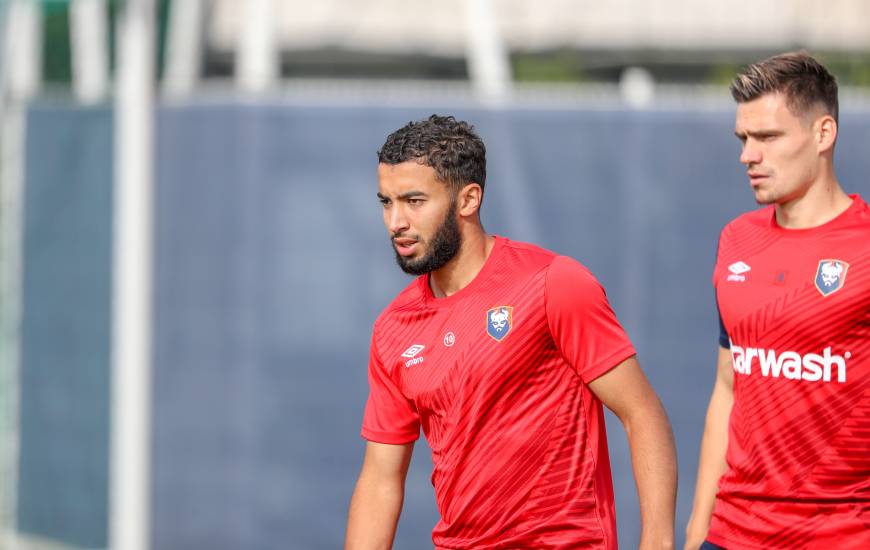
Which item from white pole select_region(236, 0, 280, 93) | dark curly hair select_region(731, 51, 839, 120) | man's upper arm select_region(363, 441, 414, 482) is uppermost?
white pole select_region(236, 0, 280, 93)

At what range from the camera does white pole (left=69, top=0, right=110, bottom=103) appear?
11.5 meters

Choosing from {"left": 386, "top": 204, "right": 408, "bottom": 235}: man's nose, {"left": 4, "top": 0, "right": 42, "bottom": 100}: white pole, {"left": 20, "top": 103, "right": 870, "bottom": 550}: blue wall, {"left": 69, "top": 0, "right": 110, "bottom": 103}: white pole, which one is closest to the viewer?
{"left": 386, "top": 204, "right": 408, "bottom": 235}: man's nose

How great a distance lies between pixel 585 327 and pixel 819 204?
1.03 meters

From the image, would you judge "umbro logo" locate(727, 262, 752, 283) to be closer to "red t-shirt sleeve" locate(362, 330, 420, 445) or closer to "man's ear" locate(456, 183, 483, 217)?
"man's ear" locate(456, 183, 483, 217)

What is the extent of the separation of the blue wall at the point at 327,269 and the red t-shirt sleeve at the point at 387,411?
11.3 feet

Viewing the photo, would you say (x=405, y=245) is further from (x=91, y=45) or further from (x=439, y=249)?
(x=91, y=45)

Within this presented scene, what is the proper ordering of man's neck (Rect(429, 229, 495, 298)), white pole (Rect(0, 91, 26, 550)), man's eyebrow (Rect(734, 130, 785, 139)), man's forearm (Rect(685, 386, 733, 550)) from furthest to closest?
white pole (Rect(0, 91, 26, 550)) < man's forearm (Rect(685, 386, 733, 550)) < man's eyebrow (Rect(734, 130, 785, 139)) < man's neck (Rect(429, 229, 495, 298))

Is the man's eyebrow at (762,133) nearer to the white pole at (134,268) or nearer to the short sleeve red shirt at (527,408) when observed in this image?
the short sleeve red shirt at (527,408)

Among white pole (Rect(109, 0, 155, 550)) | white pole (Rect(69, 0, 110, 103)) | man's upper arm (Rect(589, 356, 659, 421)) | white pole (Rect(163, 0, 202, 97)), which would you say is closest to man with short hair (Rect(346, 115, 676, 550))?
man's upper arm (Rect(589, 356, 659, 421))

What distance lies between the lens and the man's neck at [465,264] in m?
4.61

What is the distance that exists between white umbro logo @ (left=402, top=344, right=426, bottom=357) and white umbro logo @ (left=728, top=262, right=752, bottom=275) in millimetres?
1117

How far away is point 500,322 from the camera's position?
176 inches

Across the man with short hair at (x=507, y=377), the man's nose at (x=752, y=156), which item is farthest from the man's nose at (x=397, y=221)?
the man's nose at (x=752, y=156)

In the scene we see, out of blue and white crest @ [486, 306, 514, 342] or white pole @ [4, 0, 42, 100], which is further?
white pole @ [4, 0, 42, 100]
